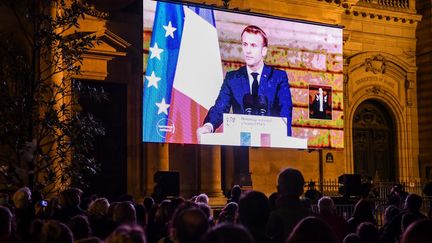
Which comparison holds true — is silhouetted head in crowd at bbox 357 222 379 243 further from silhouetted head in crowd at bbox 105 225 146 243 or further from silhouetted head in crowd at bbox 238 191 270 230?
silhouetted head in crowd at bbox 105 225 146 243

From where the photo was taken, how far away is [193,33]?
727 inches

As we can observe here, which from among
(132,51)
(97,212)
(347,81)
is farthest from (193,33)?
(97,212)

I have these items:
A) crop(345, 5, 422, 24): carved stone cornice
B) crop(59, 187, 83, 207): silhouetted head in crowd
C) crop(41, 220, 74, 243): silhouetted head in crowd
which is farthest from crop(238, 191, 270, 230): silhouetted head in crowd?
crop(345, 5, 422, 24): carved stone cornice

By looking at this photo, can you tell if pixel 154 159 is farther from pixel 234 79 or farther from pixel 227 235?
pixel 227 235

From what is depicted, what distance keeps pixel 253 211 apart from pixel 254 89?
1423 cm

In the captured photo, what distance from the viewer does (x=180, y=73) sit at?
18.2 m

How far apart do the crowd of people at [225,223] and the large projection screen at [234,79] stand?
7.60m

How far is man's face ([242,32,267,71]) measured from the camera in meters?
19.4

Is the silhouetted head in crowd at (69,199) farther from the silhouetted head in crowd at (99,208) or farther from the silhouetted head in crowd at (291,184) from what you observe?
the silhouetted head in crowd at (291,184)

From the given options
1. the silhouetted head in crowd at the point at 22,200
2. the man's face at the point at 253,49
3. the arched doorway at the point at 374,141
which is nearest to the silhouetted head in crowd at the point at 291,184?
the silhouetted head in crowd at the point at 22,200

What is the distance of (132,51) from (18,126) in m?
8.26

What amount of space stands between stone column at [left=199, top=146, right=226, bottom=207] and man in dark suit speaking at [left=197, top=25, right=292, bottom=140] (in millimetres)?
1533

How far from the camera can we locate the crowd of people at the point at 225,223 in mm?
4035

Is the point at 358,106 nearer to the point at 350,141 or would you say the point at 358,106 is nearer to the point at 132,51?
the point at 350,141
